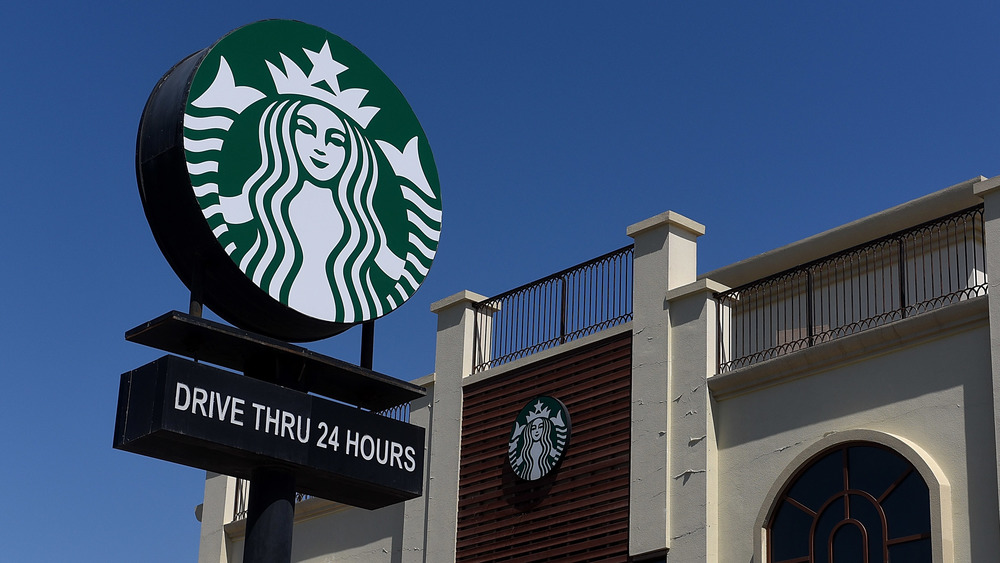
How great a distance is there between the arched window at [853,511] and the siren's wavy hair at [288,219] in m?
8.55

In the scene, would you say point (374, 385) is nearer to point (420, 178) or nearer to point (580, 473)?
point (420, 178)

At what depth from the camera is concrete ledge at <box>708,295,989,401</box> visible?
55.1ft

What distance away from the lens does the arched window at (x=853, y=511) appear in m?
16.6

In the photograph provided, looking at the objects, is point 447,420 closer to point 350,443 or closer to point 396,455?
point 396,455

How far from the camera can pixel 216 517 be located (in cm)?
2745

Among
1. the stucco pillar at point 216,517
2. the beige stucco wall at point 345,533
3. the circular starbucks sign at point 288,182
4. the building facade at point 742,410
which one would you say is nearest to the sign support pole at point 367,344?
the circular starbucks sign at point 288,182

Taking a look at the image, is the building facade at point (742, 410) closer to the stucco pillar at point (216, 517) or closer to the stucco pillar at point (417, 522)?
the stucco pillar at point (417, 522)

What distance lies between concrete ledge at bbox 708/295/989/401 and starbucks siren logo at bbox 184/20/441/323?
8082mm

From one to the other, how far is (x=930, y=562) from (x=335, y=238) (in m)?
9.07

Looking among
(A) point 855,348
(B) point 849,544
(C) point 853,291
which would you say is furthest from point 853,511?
(C) point 853,291

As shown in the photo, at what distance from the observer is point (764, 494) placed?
724 inches

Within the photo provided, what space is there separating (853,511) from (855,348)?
2024 mm

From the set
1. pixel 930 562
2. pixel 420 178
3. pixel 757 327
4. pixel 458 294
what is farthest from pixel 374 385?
pixel 458 294

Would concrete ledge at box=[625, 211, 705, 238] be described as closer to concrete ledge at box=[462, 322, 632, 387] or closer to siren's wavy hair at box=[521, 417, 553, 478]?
concrete ledge at box=[462, 322, 632, 387]
